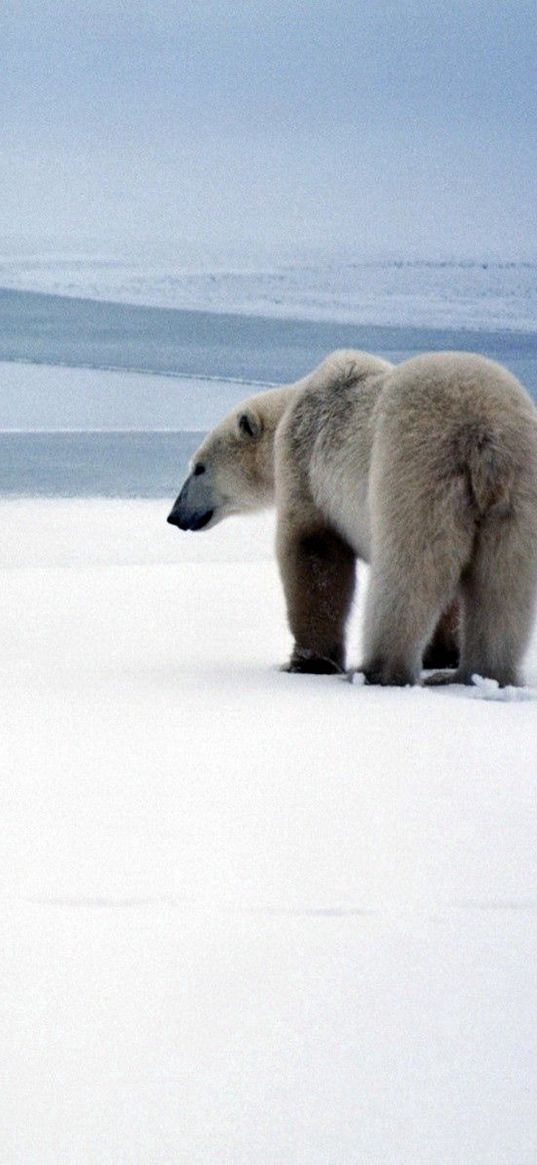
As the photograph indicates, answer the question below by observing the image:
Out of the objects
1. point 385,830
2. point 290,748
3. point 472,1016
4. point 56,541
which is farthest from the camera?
point 56,541

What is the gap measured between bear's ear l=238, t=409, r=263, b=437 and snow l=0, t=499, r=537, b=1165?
1.51m

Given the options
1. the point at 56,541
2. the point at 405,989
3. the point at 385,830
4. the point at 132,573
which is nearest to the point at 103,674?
the point at 385,830

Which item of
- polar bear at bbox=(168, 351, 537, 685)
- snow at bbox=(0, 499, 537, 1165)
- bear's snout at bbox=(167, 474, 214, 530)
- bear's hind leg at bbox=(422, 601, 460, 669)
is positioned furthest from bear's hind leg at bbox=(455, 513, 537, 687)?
bear's snout at bbox=(167, 474, 214, 530)

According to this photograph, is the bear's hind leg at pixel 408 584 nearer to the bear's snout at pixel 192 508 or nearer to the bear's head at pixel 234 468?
the bear's head at pixel 234 468

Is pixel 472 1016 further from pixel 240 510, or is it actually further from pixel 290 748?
pixel 240 510

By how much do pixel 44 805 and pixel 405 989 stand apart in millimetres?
842

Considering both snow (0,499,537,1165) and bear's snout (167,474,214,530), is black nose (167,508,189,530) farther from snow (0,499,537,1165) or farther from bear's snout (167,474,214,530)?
snow (0,499,537,1165)

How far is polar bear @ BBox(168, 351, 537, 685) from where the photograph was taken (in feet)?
11.1

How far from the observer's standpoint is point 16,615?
17.3 feet

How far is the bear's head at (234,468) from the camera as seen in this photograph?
14.9ft

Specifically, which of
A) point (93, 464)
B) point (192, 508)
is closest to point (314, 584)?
point (192, 508)

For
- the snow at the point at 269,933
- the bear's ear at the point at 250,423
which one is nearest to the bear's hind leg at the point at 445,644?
the bear's ear at the point at 250,423

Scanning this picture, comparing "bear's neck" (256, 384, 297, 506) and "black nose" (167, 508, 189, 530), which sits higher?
"bear's neck" (256, 384, 297, 506)

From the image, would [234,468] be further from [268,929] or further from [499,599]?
[268,929]
